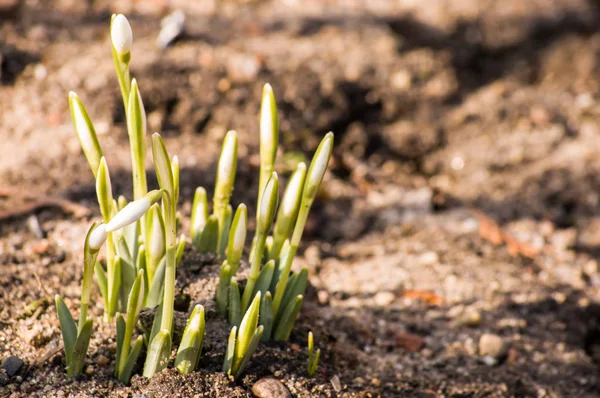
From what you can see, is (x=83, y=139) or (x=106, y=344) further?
(x=106, y=344)

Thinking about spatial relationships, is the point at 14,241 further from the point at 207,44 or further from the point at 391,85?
the point at 391,85

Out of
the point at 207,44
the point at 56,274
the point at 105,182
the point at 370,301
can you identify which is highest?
the point at 207,44

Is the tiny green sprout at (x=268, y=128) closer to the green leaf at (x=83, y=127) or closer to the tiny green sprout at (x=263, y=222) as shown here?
the tiny green sprout at (x=263, y=222)

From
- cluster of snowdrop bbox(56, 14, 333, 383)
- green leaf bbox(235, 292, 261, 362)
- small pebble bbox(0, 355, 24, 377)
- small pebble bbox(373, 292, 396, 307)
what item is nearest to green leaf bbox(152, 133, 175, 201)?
cluster of snowdrop bbox(56, 14, 333, 383)

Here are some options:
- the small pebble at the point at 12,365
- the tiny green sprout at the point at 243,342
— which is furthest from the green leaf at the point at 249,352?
the small pebble at the point at 12,365

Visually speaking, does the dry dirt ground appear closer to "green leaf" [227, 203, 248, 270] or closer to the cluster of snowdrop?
the cluster of snowdrop

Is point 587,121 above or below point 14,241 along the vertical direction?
above

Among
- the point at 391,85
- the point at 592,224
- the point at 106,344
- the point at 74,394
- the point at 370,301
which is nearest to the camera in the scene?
the point at 74,394

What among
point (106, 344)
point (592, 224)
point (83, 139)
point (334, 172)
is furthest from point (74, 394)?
point (592, 224)

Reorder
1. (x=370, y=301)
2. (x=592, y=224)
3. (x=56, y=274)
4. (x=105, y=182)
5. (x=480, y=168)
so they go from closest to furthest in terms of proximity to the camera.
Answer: (x=105, y=182)
(x=56, y=274)
(x=370, y=301)
(x=592, y=224)
(x=480, y=168)
